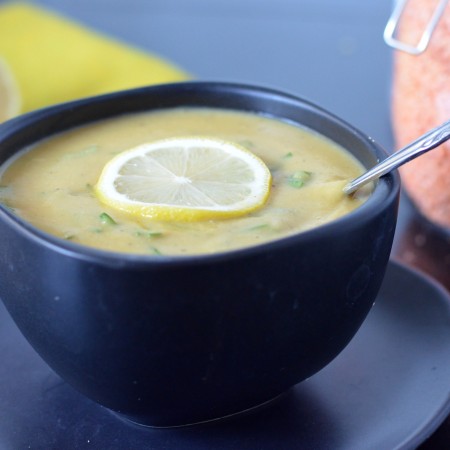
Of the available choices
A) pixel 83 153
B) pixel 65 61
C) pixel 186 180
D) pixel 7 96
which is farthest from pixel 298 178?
pixel 65 61

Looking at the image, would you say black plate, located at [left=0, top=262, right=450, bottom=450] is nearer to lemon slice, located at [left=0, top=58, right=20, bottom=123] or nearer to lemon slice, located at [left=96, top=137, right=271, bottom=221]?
lemon slice, located at [left=96, top=137, right=271, bottom=221]

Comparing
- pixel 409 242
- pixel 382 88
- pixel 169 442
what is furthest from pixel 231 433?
pixel 382 88

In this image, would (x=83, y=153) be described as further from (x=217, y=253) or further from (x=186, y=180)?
(x=217, y=253)

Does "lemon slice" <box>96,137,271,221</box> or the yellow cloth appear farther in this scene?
the yellow cloth

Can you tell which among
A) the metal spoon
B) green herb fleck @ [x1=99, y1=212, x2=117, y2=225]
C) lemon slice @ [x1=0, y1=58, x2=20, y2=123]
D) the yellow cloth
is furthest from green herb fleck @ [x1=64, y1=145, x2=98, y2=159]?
the yellow cloth

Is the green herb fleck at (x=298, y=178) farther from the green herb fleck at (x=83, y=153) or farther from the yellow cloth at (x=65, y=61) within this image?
the yellow cloth at (x=65, y=61)

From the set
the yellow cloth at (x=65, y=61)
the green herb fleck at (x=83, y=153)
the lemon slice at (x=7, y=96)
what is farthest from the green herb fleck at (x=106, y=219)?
the yellow cloth at (x=65, y=61)

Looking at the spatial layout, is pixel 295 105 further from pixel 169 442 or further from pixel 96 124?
pixel 169 442
